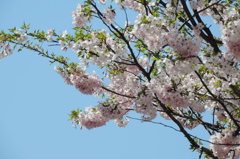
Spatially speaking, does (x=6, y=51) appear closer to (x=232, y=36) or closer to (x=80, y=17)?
(x=80, y=17)

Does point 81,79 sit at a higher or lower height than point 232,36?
higher

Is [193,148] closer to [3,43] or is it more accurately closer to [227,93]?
[227,93]

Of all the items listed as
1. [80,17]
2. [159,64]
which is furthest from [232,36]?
[80,17]

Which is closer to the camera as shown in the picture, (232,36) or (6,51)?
(232,36)

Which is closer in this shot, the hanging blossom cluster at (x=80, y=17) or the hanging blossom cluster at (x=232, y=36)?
the hanging blossom cluster at (x=232, y=36)

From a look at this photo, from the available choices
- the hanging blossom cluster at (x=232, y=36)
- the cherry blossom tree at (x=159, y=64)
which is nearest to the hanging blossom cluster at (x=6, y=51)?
the cherry blossom tree at (x=159, y=64)

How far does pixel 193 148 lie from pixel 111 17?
3478 millimetres

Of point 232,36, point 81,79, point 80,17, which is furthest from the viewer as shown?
point 80,17

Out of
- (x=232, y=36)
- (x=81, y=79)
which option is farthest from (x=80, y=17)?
(x=232, y=36)

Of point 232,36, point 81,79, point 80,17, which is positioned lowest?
point 232,36

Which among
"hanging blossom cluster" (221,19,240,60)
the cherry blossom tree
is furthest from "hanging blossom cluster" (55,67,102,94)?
"hanging blossom cluster" (221,19,240,60)

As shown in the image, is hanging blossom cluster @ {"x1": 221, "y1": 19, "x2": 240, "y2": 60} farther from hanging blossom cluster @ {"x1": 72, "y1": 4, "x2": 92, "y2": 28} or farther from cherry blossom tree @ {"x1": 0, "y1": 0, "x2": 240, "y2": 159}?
hanging blossom cluster @ {"x1": 72, "y1": 4, "x2": 92, "y2": 28}

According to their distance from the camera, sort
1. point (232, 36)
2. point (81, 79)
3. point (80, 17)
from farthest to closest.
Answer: point (80, 17)
point (81, 79)
point (232, 36)

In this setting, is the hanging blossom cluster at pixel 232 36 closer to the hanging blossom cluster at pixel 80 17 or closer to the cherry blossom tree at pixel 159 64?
the cherry blossom tree at pixel 159 64
